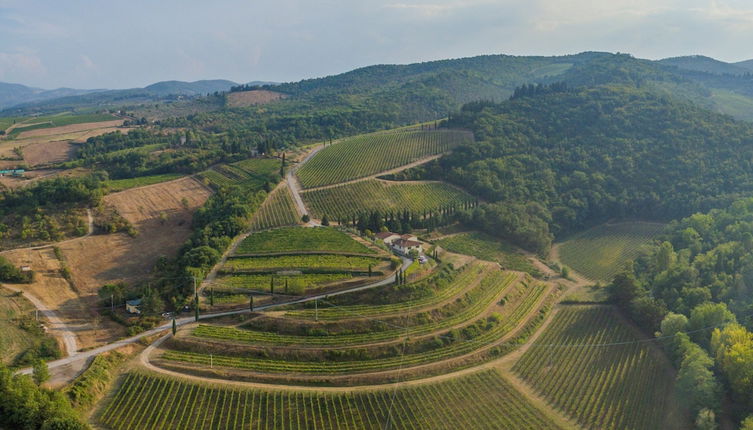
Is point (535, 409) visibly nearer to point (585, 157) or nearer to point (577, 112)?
point (585, 157)

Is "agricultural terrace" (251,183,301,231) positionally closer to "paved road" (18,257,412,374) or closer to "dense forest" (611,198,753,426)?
→ "paved road" (18,257,412,374)

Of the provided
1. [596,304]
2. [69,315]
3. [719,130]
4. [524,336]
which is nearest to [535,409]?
[524,336]

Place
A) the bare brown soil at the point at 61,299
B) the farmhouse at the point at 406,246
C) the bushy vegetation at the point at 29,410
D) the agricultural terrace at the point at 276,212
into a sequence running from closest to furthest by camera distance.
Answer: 1. the bushy vegetation at the point at 29,410
2. the bare brown soil at the point at 61,299
3. the farmhouse at the point at 406,246
4. the agricultural terrace at the point at 276,212

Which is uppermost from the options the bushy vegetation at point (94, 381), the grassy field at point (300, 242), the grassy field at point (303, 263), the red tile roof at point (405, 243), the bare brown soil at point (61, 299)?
the grassy field at point (300, 242)

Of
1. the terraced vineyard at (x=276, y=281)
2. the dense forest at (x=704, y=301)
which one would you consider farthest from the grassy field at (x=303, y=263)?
the dense forest at (x=704, y=301)

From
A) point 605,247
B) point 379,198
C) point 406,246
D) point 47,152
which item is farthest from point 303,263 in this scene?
point 47,152

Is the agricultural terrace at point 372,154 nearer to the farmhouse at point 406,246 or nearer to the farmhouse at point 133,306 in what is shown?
the farmhouse at point 406,246
